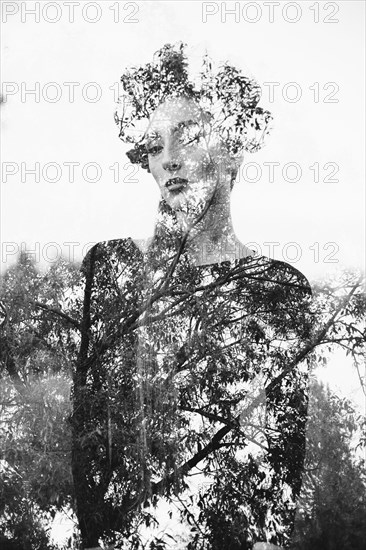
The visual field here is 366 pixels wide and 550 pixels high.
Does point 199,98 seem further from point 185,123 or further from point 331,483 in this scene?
point 331,483

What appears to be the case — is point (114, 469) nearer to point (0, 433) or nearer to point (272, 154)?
point (0, 433)

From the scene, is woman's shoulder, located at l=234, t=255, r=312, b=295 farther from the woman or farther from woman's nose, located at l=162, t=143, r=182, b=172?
woman's nose, located at l=162, t=143, r=182, b=172

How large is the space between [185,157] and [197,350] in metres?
0.61

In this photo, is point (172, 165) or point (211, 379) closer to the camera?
point (211, 379)

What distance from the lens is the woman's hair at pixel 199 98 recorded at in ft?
7.32

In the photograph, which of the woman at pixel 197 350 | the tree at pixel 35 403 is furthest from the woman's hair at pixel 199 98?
the tree at pixel 35 403

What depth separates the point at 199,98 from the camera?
7.48 feet

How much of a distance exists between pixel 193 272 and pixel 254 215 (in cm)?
26

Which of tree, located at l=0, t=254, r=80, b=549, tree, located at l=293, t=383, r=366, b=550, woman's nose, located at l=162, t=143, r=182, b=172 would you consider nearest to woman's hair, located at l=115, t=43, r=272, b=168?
woman's nose, located at l=162, t=143, r=182, b=172

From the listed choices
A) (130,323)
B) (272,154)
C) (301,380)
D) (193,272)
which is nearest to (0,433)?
(130,323)

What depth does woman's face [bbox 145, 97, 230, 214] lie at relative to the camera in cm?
221

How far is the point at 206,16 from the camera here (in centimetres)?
251

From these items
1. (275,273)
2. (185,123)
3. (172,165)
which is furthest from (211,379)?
(185,123)

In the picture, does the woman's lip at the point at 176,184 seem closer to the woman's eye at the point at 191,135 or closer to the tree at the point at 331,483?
the woman's eye at the point at 191,135
